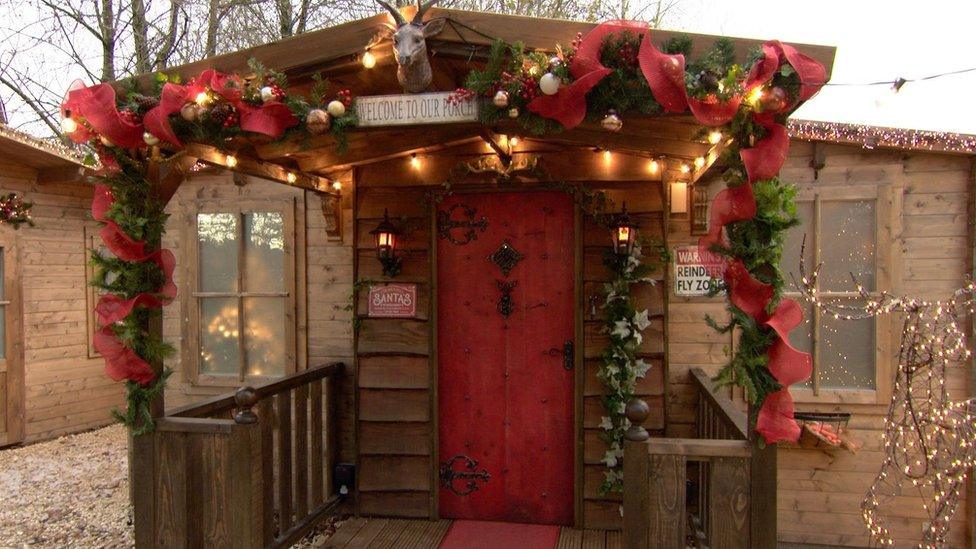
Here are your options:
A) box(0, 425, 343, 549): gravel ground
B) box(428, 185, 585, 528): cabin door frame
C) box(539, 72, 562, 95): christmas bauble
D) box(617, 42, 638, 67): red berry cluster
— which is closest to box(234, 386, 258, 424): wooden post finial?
box(428, 185, 585, 528): cabin door frame

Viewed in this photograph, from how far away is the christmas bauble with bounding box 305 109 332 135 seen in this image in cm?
238

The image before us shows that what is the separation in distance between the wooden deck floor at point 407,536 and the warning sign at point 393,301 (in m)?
1.31

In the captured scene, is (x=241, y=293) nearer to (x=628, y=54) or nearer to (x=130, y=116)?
(x=130, y=116)

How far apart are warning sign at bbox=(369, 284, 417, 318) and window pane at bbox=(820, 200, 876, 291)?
2699mm

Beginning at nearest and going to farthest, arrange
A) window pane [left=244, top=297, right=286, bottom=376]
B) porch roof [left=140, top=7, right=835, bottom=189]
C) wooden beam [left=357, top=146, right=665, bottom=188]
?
1. porch roof [left=140, top=7, right=835, bottom=189]
2. wooden beam [left=357, top=146, right=665, bottom=188]
3. window pane [left=244, top=297, right=286, bottom=376]

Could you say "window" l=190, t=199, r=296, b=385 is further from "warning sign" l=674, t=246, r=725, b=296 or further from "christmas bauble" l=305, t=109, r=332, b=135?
"warning sign" l=674, t=246, r=725, b=296

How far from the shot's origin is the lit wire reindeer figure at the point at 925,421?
3.61m

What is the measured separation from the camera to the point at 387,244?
11.9 ft

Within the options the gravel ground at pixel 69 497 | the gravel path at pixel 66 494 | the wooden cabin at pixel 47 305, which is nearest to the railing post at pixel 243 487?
the gravel ground at pixel 69 497

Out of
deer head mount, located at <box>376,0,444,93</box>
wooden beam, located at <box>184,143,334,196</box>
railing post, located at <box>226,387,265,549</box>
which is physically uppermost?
deer head mount, located at <box>376,0,444,93</box>

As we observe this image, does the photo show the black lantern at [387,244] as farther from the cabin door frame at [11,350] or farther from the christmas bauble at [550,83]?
the cabin door frame at [11,350]

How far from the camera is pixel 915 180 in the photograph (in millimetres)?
3738

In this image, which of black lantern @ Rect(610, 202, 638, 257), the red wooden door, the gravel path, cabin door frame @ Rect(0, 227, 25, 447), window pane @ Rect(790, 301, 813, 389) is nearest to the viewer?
black lantern @ Rect(610, 202, 638, 257)

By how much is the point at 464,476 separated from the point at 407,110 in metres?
2.37
